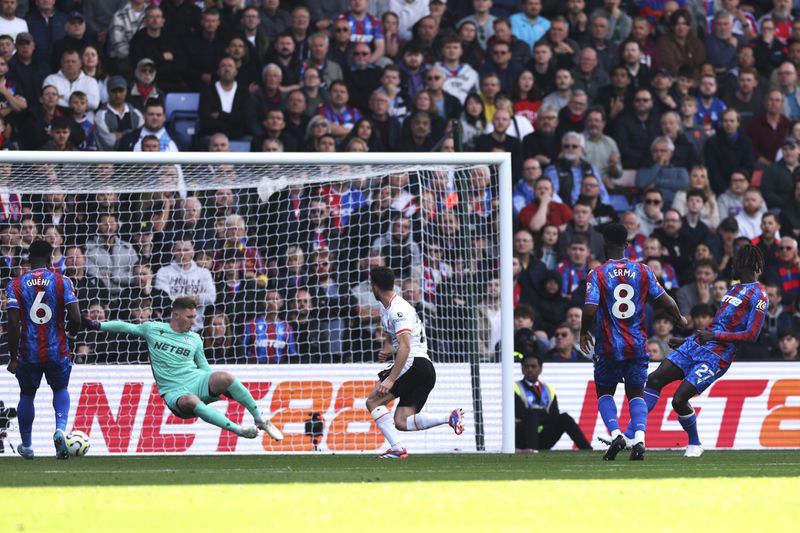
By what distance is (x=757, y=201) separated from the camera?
55.6ft

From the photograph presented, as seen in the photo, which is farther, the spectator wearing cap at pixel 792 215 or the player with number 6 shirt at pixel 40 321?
the spectator wearing cap at pixel 792 215

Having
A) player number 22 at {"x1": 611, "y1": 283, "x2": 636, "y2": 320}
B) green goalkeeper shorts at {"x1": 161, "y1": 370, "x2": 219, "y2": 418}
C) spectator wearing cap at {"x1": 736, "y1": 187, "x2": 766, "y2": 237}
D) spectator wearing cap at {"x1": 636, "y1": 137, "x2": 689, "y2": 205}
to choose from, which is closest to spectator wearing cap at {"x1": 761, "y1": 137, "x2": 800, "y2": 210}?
spectator wearing cap at {"x1": 736, "y1": 187, "x2": 766, "y2": 237}

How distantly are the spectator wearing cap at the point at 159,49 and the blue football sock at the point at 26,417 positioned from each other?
5.32 metres

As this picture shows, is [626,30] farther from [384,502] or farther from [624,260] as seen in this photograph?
[384,502]

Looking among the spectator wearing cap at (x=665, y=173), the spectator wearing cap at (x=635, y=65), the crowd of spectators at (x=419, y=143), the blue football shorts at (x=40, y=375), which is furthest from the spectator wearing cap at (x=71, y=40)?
the spectator wearing cap at (x=665, y=173)

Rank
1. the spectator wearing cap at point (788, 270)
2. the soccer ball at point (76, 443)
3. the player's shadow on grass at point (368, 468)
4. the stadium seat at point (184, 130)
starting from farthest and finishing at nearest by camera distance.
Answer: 1. the spectator wearing cap at point (788, 270)
2. the stadium seat at point (184, 130)
3. the soccer ball at point (76, 443)
4. the player's shadow on grass at point (368, 468)

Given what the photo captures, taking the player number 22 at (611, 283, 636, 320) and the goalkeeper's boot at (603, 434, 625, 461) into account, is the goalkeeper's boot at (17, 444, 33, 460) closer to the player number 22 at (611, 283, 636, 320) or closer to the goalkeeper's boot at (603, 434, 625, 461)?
the goalkeeper's boot at (603, 434, 625, 461)

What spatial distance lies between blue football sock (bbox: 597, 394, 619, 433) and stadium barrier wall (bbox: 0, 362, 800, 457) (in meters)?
2.05

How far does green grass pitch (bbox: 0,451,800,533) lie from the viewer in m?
6.25

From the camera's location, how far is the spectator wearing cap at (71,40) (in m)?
15.8

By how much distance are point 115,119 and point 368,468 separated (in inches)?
262

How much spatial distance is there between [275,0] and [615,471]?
945 centimetres

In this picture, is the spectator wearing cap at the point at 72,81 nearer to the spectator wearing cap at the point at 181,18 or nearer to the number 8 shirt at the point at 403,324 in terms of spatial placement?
the spectator wearing cap at the point at 181,18

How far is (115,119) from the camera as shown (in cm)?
1545
